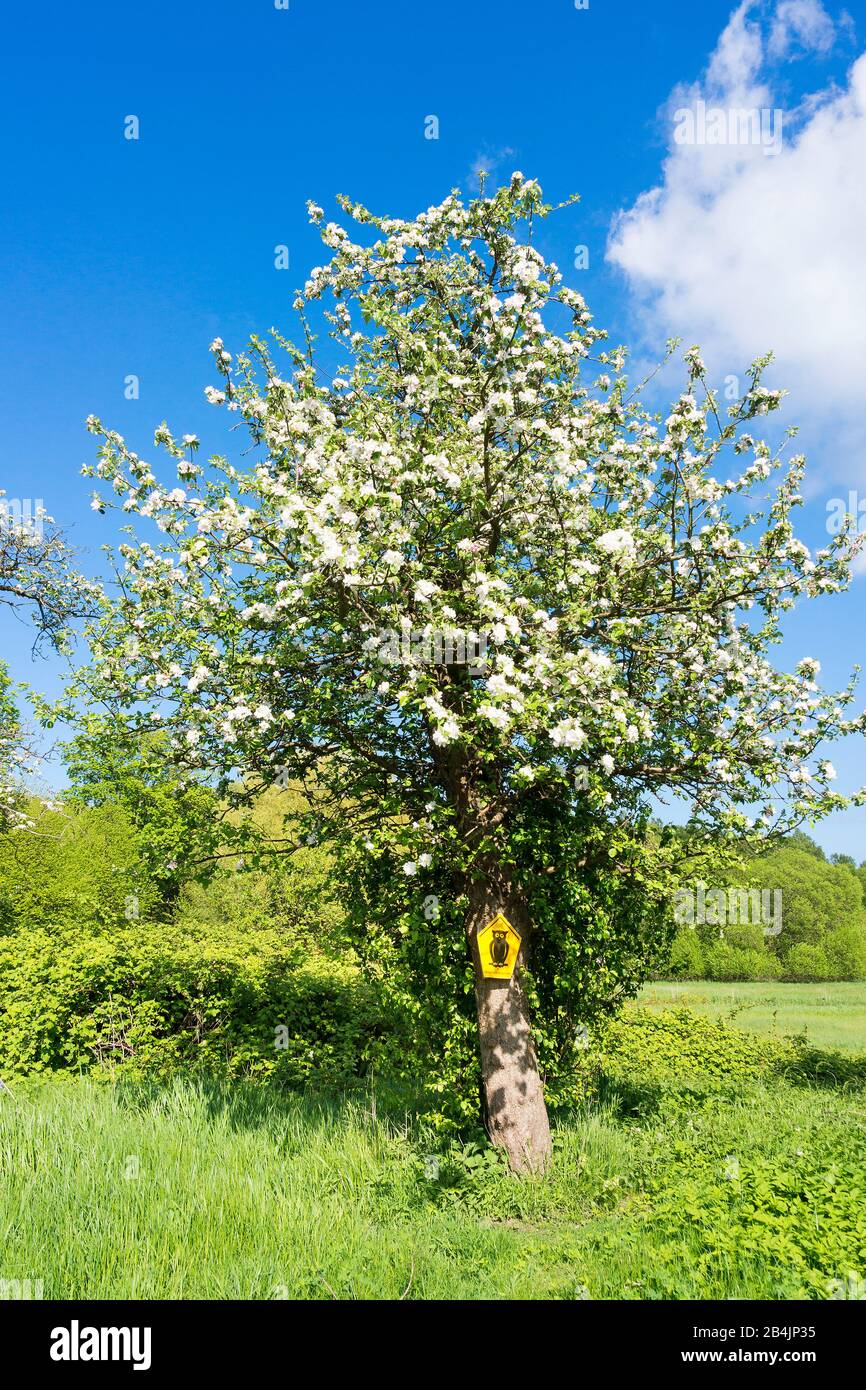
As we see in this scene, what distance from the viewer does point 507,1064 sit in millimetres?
9297

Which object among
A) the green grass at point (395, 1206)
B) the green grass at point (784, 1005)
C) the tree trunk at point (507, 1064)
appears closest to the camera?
the green grass at point (395, 1206)

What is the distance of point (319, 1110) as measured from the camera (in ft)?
36.0

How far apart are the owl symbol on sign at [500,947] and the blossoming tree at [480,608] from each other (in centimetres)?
42

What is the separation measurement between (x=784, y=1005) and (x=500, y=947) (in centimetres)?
3253

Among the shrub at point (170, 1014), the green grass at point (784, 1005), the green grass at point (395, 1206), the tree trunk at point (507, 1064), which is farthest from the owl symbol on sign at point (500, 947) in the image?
the green grass at point (784, 1005)

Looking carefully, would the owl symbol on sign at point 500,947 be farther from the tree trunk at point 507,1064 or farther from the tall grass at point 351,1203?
Result: the tall grass at point 351,1203

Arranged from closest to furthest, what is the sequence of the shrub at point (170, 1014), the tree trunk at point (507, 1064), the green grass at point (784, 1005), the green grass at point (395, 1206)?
1. the green grass at point (395, 1206)
2. the tree trunk at point (507, 1064)
3. the shrub at point (170, 1014)
4. the green grass at point (784, 1005)

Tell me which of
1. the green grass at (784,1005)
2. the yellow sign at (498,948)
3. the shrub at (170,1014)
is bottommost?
the green grass at (784,1005)

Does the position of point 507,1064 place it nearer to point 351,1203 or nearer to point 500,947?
point 500,947

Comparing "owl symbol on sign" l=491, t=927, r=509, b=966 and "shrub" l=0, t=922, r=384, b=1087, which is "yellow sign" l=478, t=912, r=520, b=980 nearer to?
"owl symbol on sign" l=491, t=927, r=509, b=966

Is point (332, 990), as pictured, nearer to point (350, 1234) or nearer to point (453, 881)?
point (453, 881)

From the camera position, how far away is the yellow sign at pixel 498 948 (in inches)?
366
